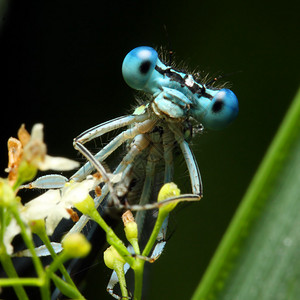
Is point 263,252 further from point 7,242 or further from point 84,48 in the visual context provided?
point 84,48

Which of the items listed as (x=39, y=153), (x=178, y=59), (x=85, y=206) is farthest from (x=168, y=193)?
(x=178, y=59)

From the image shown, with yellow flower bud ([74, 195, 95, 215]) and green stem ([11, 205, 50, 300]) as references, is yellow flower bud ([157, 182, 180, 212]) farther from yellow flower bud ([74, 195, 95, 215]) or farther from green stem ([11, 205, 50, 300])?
green stem ([11, 205, 50, 300])

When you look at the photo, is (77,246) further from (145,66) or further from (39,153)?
(145,66)

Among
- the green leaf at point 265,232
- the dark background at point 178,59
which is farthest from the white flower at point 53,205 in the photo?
the dark background at point 178,59

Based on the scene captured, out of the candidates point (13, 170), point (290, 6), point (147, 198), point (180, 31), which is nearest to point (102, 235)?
point (147, 198)

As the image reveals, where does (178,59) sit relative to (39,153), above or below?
above

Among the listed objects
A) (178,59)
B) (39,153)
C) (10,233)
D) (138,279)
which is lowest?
(138,279)

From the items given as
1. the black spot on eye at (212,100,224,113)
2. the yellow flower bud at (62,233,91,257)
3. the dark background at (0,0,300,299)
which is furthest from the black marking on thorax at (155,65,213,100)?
the yellow flower bud at (62,233,91,257)
